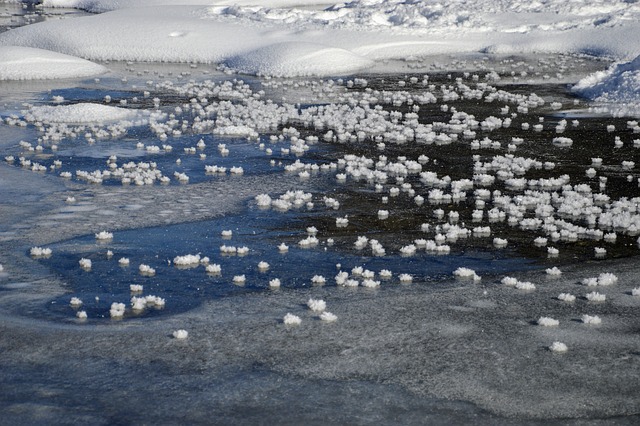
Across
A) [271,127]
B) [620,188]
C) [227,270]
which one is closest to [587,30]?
[271,127]

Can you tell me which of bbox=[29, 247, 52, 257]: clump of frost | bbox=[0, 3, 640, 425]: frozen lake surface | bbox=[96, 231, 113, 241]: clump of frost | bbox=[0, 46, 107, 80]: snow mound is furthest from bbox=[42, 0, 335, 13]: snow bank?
bbox=[29, 247, 52, 257]: clump of frost

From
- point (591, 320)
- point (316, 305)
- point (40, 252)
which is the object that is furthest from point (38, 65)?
point (591, 320)

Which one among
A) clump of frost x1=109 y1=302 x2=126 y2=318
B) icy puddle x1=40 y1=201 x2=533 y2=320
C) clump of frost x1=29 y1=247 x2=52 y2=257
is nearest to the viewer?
clump of frost x1=109 y1=302 x2=126 y2=318

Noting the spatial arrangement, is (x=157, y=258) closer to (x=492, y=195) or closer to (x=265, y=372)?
(x=265, y=372)

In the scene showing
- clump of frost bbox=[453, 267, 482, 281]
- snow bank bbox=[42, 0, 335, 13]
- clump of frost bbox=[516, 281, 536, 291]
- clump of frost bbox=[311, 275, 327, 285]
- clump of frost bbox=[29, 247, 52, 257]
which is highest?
snow bank bbox=[42, 0, 335, 13]

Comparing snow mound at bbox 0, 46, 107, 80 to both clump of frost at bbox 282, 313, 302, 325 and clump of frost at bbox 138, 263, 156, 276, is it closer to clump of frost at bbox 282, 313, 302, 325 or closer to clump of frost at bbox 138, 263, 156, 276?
clump of frost at bbox 138, 263, 156, 276

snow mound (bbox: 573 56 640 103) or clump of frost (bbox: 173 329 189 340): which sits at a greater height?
snow mound (bbox: 573 56 640 103)
